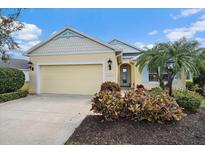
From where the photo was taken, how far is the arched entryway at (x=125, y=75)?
20.0 meters

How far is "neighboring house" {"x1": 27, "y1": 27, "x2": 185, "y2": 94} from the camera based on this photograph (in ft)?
38.2

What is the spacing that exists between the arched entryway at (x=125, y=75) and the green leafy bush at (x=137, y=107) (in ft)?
47.4

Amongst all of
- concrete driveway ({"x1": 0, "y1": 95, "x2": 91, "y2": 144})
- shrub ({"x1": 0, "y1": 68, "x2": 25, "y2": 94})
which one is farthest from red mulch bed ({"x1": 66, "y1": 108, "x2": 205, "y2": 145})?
shrub ({"x1": 0, "y1": 68, "x2": 25, "y2": 94})

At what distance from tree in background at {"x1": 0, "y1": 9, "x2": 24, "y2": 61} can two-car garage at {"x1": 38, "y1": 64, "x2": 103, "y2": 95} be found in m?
3.93

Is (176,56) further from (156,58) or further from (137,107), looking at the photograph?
(137,107)

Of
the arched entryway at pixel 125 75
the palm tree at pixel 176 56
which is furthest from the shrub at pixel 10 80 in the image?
the arched entryway at pixel 125 75

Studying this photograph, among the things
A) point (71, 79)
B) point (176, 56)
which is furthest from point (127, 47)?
point (176, 56)

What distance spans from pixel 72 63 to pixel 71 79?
108 centimetres

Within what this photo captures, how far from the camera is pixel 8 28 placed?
729cm

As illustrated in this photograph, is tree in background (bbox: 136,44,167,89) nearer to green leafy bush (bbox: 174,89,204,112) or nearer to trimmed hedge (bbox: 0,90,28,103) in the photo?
green leafy bush (bbox: 174,89,204,112)

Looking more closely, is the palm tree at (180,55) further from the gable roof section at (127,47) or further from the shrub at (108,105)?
the gable roof section at (127,47)

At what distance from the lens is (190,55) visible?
26.9ft
